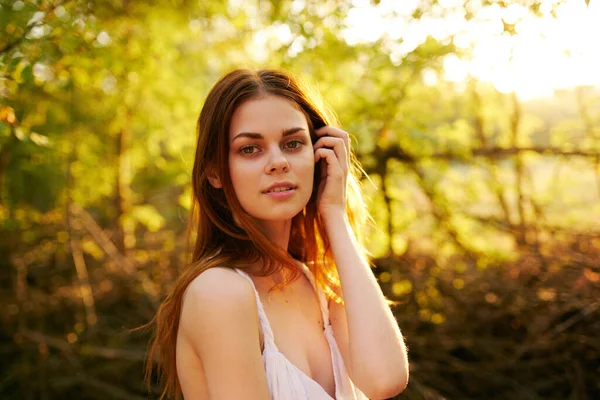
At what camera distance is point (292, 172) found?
6.17 feet

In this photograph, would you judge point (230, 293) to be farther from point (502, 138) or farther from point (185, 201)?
point (502, 138)

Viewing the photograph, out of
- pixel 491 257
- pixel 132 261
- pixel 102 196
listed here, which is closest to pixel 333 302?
pixel 491 257

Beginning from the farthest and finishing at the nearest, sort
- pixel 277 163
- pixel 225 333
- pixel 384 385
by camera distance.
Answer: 1. pixel 277 163
2. pixel 384 385
3. pixel 225 333

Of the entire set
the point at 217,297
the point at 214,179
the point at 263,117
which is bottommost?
the point at 217,297

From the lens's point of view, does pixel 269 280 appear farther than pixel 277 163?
Yes

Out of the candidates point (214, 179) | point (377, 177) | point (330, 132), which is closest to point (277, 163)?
point (214, 179)

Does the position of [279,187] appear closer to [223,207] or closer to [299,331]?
[223,207]

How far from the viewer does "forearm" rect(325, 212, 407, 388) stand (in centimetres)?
169

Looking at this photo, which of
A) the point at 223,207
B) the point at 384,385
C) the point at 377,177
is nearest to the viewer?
the point at 384,385

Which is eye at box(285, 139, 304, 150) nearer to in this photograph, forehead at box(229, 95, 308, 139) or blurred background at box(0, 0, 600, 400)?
forehead at box(229, 95, 308, 139)

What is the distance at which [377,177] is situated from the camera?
168 inches

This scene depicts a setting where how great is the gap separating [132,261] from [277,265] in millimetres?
4011

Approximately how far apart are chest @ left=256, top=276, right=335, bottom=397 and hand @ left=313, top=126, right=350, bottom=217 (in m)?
0.36

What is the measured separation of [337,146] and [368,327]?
29.7 inches
